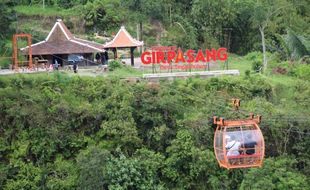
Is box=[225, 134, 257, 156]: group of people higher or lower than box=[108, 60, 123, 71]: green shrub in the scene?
lower

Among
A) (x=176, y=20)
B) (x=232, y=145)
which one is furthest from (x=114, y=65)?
(x=232, y=145)

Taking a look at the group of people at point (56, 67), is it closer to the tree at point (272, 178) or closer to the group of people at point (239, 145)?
the tree at point (272, 178)

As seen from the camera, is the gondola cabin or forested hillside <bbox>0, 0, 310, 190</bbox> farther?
forested hillside <bbox>0, 0, 310, 190</bbox>

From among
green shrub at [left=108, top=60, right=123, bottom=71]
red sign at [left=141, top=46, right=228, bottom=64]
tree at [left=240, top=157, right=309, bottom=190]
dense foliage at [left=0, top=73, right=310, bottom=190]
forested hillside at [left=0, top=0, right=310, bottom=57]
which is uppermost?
forested hillside at [left=0, top=0, right=310, bottom=57]

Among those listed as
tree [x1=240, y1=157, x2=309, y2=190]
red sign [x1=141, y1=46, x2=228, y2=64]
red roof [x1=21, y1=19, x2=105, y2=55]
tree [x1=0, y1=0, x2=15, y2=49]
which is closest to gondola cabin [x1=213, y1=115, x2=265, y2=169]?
tree [x1=240, y1=157, x2=309, y2=190]

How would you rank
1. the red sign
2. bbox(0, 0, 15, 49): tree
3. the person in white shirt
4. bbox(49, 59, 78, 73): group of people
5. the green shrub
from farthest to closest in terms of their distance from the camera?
bbox(0, 0, 15, 49): tree
the green shrub
bbox(49, 59, 78, 73): group of people
the red sign
the person in white shirt

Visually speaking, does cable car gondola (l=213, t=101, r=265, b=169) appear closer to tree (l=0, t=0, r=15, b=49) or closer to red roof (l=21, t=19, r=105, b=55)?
red roof (l=21, t=19, r=105, b=55)

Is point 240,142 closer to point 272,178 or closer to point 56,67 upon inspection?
point 272,178

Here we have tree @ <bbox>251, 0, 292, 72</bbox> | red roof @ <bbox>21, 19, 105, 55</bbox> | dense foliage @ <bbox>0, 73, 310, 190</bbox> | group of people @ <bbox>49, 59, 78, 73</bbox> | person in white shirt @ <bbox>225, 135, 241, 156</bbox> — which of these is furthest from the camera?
tree @ <bbox>251, 0, 292, 72</bbox>
